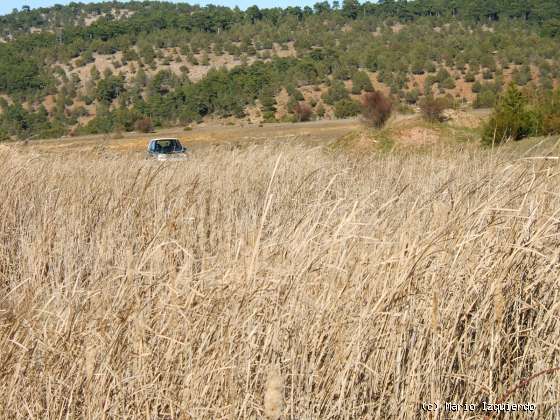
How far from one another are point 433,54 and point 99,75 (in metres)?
33.1

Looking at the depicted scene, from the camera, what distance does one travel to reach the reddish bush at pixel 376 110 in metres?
24.8

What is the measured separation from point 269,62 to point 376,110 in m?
54.3

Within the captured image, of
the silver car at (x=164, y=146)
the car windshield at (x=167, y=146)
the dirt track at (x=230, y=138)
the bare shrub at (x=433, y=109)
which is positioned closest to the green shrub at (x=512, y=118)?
the dirt track at (x=230, y=138)

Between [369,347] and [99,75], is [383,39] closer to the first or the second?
[99,75]

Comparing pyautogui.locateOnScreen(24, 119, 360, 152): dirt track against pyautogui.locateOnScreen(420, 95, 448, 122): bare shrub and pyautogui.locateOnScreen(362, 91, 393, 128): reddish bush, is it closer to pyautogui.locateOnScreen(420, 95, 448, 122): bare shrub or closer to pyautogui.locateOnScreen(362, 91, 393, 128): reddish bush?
pyautogui.locateOnScreen(362, 91, 393, 128): reddish bush

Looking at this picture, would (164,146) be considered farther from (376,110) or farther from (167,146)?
(376,110)

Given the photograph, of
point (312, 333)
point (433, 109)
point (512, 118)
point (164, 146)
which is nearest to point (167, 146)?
point (164, 146)

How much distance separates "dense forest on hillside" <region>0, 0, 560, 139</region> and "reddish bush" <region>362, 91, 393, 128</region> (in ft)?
61.8

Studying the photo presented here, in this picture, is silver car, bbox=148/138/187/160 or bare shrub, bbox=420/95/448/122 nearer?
silver car, bbox=148/138/187/160

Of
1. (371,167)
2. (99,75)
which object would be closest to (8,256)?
(371,167)

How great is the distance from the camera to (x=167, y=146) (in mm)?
20500

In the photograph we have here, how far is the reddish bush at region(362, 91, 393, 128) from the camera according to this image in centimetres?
2477

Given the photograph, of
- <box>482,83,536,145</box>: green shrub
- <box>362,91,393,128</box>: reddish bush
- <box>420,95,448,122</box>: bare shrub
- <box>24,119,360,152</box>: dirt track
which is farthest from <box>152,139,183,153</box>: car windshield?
<box>482,83,536,145</box>: green shrub

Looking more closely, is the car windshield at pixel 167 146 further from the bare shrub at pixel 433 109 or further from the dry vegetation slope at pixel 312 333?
the dry vegetation slope at pixel 312 333
